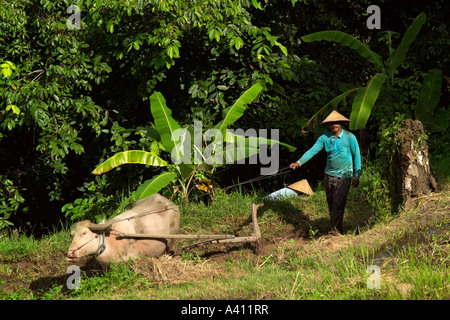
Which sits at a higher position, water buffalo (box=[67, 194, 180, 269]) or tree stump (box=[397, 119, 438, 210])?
tree stump (box=[397, 119, 438, 210])

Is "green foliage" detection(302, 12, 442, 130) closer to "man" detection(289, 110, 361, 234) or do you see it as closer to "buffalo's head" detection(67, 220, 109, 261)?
"man" detection(289, 110, 361, 234)

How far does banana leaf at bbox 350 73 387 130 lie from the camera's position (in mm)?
7338

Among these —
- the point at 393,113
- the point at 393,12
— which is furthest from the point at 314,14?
the point at 393,113

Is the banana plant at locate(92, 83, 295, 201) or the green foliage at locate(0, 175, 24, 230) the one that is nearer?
the banana plant at locate(92, 83, 295, 201)

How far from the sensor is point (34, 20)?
26.7 feet

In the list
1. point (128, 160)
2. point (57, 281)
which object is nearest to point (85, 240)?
point (57, 281)

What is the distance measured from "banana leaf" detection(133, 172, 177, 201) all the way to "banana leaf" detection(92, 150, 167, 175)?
506 mm

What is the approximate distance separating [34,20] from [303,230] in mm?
5067

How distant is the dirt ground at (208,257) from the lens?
5.77m

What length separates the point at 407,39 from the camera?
8328 millimetres

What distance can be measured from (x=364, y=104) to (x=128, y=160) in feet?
11.3

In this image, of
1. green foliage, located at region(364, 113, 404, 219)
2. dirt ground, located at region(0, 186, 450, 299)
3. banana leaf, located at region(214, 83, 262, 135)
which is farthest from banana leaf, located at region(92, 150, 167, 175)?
green foliage, located at region(364, 113, 404, 219)

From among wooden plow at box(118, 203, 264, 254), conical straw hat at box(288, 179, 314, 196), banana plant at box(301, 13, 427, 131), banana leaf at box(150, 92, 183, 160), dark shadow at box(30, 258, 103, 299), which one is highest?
banana plant at box(301, 13, 427, 131)

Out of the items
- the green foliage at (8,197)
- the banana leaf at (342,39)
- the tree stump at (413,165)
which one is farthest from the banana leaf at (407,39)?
the green foliage at (8,197)
